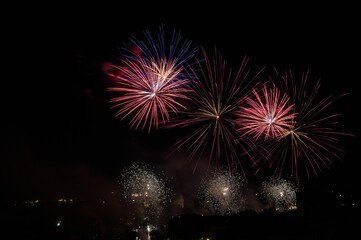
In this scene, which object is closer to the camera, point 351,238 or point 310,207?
point 351,238

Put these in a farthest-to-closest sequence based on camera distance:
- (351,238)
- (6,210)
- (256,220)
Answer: (6,210)
(256,220)
(351,238)

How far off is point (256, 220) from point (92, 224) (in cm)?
4790

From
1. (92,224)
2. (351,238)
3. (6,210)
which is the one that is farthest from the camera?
(92,224)

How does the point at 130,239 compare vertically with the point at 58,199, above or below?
below

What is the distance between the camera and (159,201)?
99312 millimetres

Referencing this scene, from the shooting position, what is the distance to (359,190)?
27.6 meters

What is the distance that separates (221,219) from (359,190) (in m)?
14.2

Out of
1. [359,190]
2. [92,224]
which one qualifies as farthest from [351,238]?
[92,224]

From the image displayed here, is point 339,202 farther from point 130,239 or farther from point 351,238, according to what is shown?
point 130,239

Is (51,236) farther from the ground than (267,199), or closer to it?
closer to it

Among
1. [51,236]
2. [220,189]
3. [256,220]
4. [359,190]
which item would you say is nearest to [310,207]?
[359,190]

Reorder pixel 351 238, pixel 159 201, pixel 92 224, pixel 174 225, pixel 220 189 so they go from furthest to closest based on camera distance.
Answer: pixel 159 201, pixel 92 224, pixel 220 189, pixel 174 225, pixel 351 238

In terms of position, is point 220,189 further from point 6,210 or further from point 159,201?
point 159,201

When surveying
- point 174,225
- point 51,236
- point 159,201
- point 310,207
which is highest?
point 159,201
